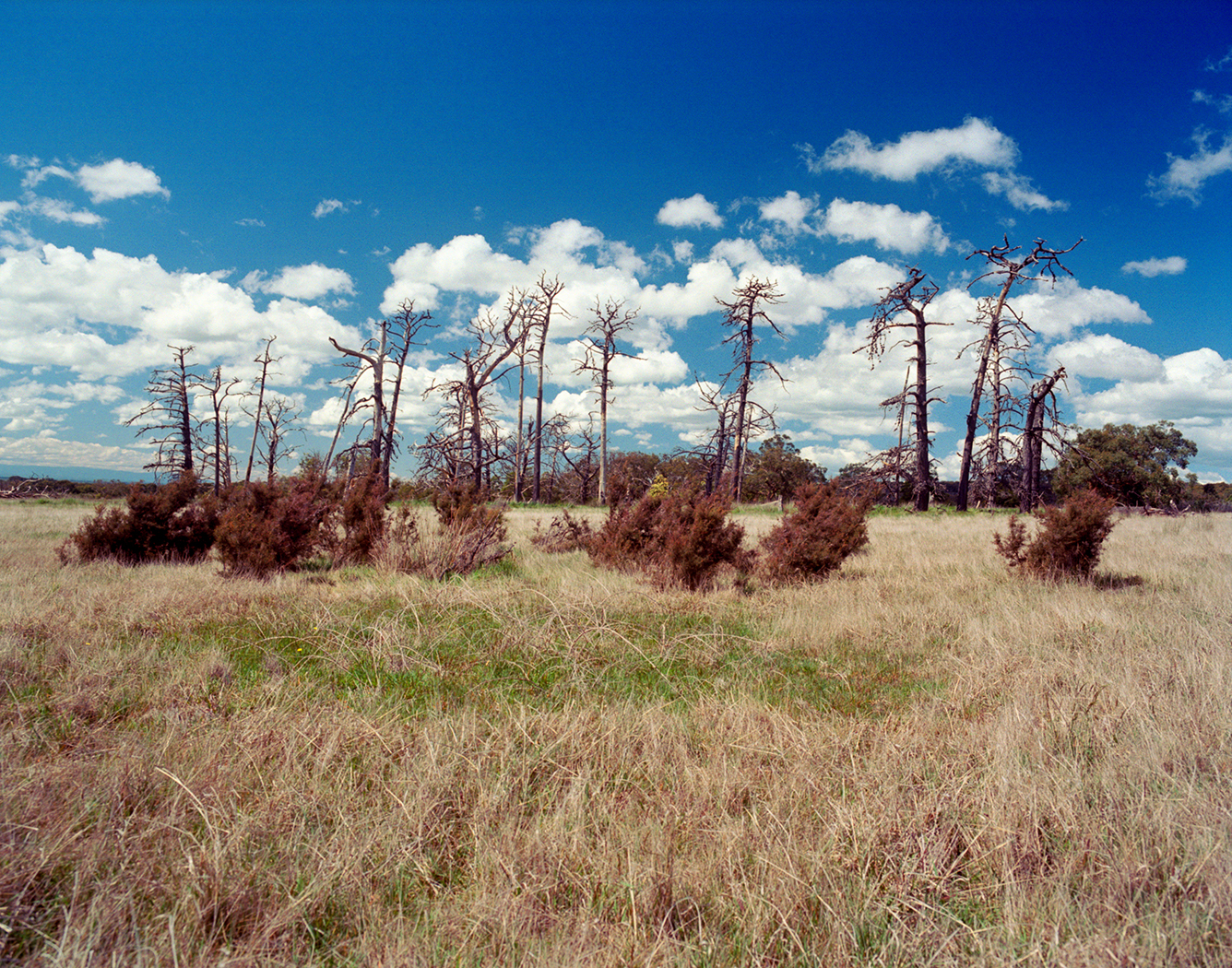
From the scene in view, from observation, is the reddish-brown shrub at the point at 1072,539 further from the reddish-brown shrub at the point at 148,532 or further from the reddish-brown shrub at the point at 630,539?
the reddish-brown shrub at the point at 148,532

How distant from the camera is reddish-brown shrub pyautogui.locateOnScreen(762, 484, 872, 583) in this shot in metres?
8.91

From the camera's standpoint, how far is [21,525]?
1499 centimetres

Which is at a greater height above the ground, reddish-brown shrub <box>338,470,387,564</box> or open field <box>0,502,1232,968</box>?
reddish-brown shrub <box>338,470,387,564</box>

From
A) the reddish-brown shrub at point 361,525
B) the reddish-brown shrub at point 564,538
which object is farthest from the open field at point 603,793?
the reddish-brown shrub at point 564,538

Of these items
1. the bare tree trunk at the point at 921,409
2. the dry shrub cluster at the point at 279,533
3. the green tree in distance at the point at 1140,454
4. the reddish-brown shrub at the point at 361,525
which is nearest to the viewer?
the dry shrub cluster at the point at 279,533

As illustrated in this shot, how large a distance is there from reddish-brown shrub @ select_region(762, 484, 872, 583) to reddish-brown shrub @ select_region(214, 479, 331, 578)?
6.81 meters

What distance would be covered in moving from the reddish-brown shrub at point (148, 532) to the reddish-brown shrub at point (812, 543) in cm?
907

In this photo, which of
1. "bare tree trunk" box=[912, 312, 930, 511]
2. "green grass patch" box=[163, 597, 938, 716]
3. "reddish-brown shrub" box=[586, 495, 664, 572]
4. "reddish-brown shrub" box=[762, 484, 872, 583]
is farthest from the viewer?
"bare tree trunk" box=[912, 312, 930, 511]

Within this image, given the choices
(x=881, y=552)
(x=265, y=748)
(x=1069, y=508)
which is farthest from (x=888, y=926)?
(x=881, y=552)

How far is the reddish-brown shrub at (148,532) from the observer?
9710 mm

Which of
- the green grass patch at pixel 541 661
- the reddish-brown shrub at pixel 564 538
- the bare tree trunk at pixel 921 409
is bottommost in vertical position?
the green grass patch at pixel 541 661

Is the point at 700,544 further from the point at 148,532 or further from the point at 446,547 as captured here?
the point at 148,532

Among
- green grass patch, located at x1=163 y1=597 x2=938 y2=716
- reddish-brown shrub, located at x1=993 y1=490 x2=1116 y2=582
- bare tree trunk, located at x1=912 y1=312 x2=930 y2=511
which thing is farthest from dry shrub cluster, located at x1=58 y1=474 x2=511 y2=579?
bare tree trunk, located at x1=912 y1=312 x2=930 y2=511

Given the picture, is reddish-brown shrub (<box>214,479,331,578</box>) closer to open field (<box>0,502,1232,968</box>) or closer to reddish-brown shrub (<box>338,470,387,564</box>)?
reddish-brown shrub (<box>338,470,387,564</box>)
